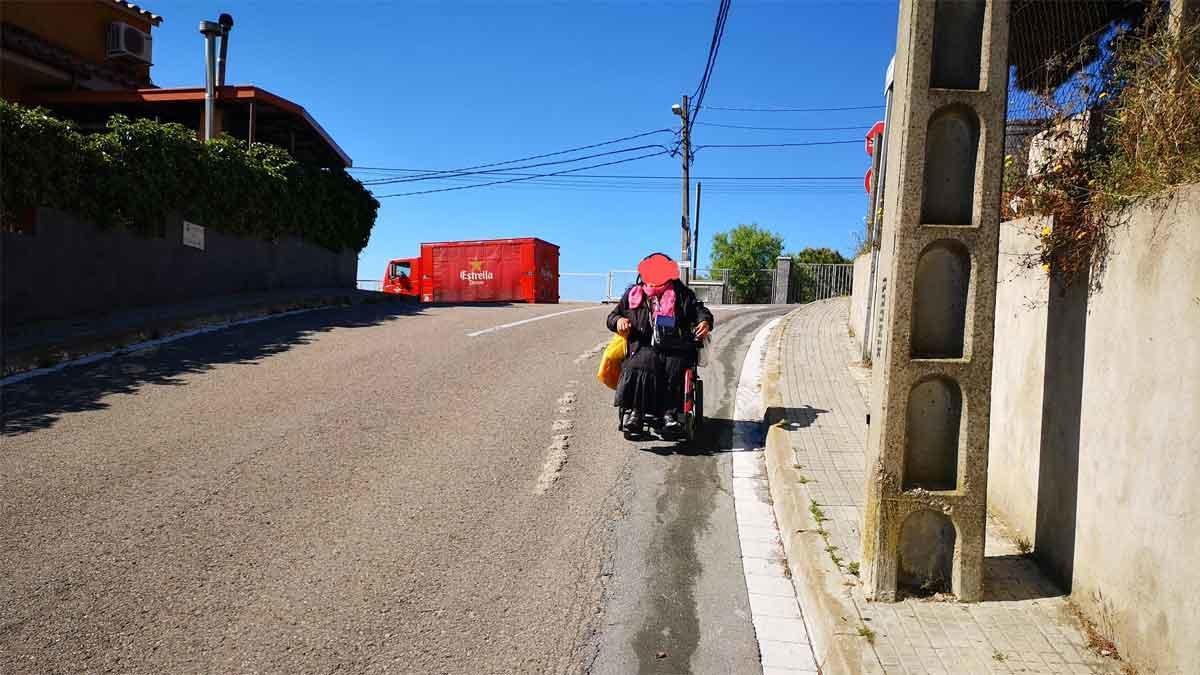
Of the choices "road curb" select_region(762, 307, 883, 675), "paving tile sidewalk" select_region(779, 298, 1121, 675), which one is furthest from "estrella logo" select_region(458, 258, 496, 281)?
"paving tile sidewalk" select_region(779, 298, 1121, 675)

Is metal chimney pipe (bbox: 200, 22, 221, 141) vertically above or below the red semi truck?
above

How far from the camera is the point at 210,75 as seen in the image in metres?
19.2

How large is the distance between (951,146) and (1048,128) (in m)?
1.01

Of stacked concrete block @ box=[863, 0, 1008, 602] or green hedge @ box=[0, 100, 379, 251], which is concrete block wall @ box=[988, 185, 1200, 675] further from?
green hedge @ box=[0, 100, 379, 251]

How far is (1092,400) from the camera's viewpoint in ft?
11.7

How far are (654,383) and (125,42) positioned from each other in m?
22.9

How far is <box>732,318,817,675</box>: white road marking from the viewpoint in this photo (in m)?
3.64

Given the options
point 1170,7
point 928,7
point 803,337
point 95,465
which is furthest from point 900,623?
point 803,337

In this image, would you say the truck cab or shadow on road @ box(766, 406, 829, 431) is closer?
shadow on road @ box(766, 406, 829, 431)

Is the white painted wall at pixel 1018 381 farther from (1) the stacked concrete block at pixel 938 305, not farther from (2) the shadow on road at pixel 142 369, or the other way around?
(2) the shadow on road at pixel 142 369

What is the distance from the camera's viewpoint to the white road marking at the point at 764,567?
143 inches

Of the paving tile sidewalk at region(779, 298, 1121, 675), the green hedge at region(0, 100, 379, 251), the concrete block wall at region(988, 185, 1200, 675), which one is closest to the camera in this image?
the concrete block wall at region(988, 185, 1200, 675)

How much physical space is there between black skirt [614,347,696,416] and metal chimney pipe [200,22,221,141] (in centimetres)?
1601

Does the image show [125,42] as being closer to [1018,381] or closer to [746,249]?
[1018,381]
